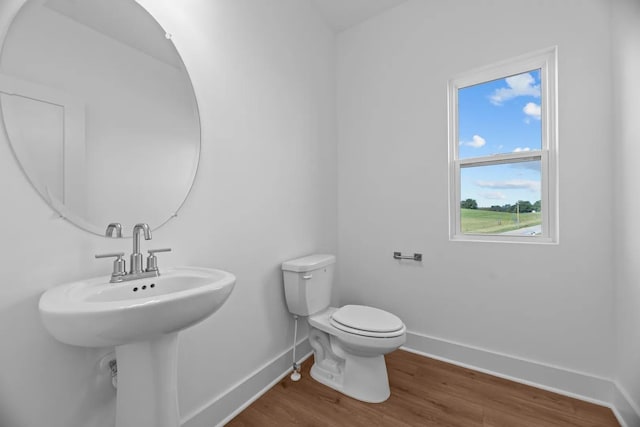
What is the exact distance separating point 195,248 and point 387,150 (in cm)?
160

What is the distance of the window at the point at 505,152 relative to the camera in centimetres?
168

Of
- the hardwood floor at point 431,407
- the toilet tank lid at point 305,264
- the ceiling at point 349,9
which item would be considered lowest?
the hardwood floor at point 431,407

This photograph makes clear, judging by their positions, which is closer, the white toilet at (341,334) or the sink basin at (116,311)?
the sink basin at (116,311)

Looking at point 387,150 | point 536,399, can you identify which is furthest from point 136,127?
point 536,399

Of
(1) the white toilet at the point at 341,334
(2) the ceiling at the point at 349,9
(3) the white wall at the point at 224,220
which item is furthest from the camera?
(2) the ceiling at the point at 349,9

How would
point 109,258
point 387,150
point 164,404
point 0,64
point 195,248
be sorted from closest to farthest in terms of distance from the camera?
point 0,64 < point 164,404 < point 109,258 < point 195,248 < point 387,150

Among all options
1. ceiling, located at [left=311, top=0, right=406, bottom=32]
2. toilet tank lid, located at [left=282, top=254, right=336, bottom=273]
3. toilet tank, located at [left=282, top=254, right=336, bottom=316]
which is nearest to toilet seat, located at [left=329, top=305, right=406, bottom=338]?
toilet tank, located at [left=282, top=254, right=336, bottom=316]

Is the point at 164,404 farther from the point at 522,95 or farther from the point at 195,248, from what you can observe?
the point at 522,95

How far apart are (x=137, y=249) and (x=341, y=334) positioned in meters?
1.12

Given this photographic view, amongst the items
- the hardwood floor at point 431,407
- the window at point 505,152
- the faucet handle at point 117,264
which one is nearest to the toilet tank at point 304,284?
the hardwood floor at point 431,407

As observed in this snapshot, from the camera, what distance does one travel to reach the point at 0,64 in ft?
2.57

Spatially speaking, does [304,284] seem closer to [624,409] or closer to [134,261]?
[134,261]

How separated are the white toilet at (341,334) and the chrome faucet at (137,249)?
87cm

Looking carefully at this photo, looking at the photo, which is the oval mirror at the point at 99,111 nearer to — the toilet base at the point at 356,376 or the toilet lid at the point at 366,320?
the toilet lid at the point at 366,320
